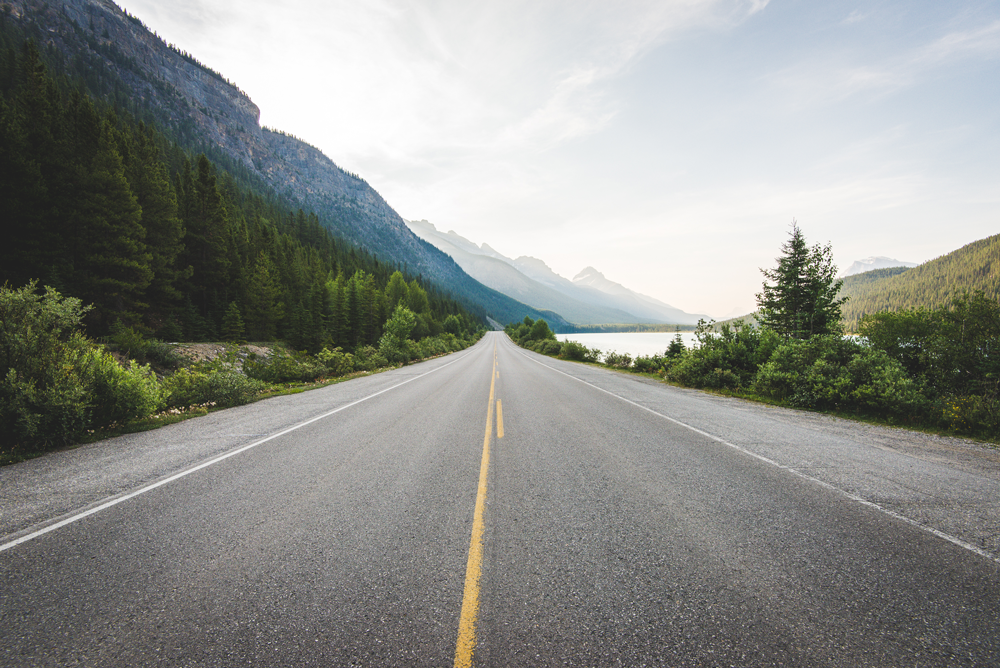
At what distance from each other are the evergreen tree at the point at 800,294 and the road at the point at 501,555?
19.9 meters

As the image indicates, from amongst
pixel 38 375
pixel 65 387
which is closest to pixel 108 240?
pixel 38 375

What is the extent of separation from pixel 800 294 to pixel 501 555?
96.6 feet

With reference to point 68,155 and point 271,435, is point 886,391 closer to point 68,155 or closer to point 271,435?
point 271,435

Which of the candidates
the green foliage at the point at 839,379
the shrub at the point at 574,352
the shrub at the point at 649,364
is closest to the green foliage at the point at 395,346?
the shrub at the point at 574,352

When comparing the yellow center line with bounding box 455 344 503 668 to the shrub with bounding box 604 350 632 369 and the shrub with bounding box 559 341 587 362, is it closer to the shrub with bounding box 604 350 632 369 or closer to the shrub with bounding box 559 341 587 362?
the shrub with bounding box 604 350 632 369

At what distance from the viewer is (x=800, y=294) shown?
2384 centimetres

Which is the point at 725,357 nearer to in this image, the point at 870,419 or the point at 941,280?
the point at 870,419

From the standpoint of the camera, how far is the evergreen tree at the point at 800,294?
867 inches

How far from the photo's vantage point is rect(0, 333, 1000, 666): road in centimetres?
→ 218

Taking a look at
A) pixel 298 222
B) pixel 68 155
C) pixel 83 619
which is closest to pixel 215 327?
pixel 68 155

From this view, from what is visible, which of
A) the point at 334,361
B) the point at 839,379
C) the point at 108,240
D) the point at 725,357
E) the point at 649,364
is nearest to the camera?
the point at 839,379

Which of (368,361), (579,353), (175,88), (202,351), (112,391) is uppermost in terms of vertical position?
(175,88)

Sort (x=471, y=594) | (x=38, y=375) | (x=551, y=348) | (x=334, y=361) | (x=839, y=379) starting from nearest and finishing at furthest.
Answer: (x=471, y=594) → (x=38, y=375) → (x=839, y=379) → (x=334, y=361) → (x=551, y=348)

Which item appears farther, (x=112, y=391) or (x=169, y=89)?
(x=169, y=89)
